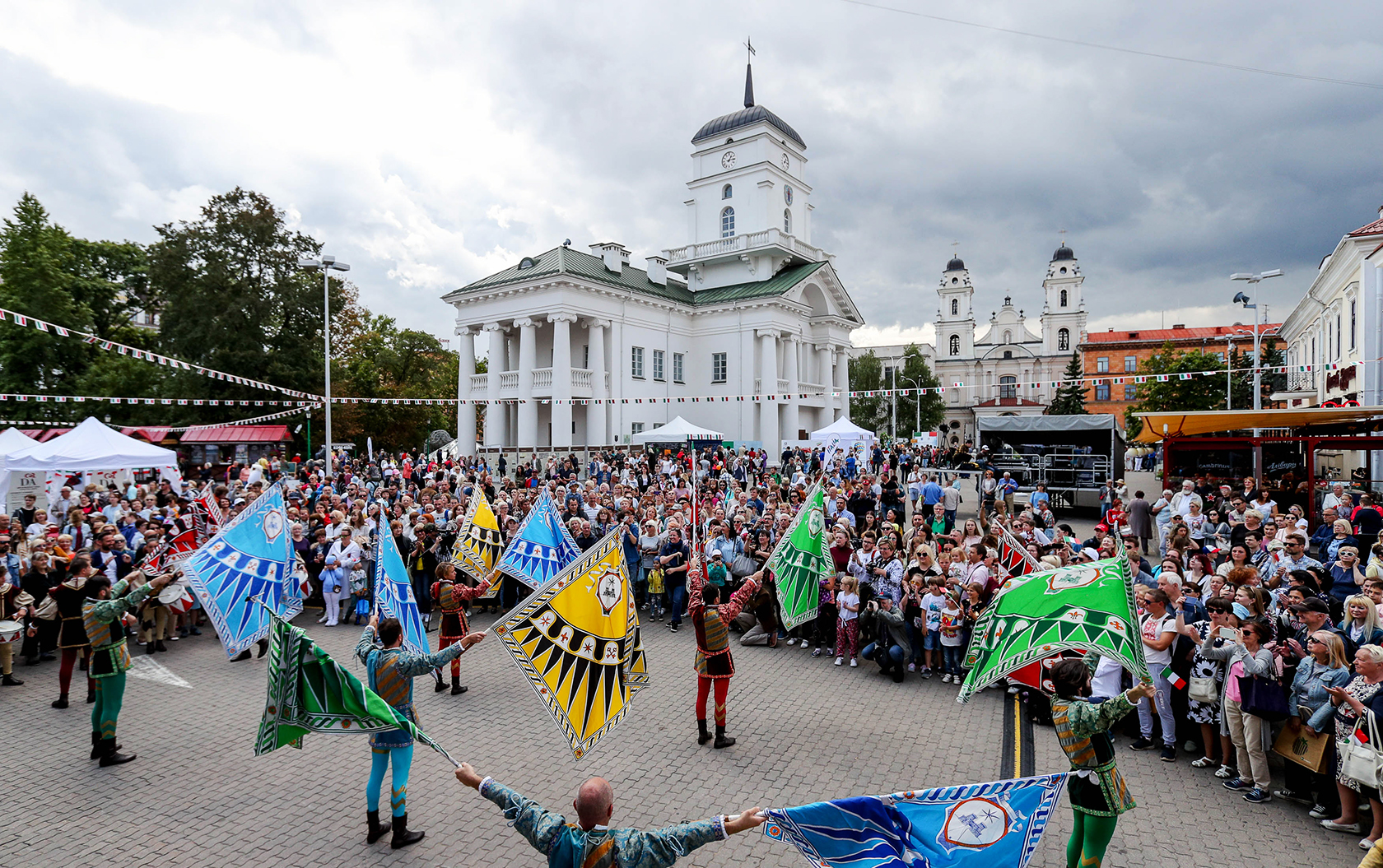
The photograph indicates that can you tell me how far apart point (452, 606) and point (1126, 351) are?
94552mm

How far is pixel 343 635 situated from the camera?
12078 mm

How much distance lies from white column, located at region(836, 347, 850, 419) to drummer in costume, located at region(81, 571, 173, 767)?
46.4 meters

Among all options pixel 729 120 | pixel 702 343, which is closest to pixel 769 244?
pixel 702 343

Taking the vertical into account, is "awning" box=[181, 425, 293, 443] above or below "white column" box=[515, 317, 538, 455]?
below

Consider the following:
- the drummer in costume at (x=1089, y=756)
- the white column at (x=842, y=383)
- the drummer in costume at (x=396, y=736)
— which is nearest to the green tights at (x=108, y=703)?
the drummer in costume at (x=396, y=736)

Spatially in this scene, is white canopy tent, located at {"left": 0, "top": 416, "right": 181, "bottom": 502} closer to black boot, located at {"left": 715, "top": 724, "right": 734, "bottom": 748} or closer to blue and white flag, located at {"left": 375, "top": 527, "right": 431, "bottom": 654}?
blue and white flag, located at {"left": 375, "top": 527, "right": 431, "bottom": 654}

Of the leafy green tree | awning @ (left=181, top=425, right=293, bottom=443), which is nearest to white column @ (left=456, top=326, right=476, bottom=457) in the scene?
awning @ (left=181, top=425, right=293, bottom=443)

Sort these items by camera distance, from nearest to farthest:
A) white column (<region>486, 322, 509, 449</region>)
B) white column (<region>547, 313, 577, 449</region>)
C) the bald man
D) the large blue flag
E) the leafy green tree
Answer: the bald man → the large blue flag → white column (<region>547, 313, 577, 449</region>) → white column (<region>486, 322, 509, 449</region>) → the leafy green tree

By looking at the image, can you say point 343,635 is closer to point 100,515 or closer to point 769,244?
point 100,515

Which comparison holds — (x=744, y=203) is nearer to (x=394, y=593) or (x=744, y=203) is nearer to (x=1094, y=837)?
(x=394, y=593)

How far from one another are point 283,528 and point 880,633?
27.3 feet

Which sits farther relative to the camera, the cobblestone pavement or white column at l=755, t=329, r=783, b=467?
white column at l=755, t=329, r=783, b=467

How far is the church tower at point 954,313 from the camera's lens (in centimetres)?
10219

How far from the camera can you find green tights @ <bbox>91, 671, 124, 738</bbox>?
7102 mm
